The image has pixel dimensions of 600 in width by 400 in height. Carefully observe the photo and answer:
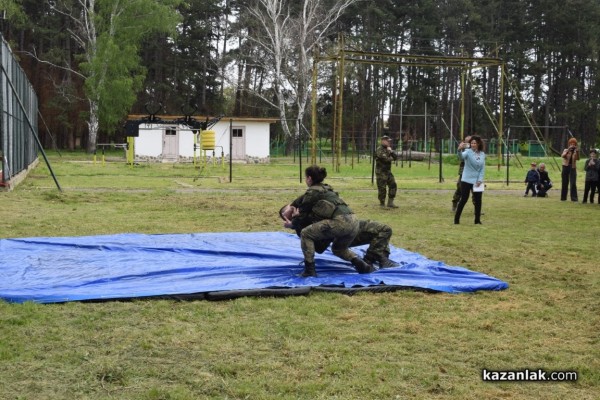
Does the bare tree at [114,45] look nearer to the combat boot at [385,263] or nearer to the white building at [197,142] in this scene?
the white building at [197,142]

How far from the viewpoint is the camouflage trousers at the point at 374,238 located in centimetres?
787

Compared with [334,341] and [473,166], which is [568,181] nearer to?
[473,166]

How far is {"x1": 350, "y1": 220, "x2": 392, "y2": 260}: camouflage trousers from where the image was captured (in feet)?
25.8

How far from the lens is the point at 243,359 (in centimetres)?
472

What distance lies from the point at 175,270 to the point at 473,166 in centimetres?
665

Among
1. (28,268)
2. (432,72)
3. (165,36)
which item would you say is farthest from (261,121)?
(28,268)

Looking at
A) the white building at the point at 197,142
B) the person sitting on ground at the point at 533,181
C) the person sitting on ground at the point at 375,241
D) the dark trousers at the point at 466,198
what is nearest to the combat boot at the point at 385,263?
the person sitting on ground at the point at 375,241

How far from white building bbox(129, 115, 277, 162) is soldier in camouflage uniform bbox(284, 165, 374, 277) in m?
31.3


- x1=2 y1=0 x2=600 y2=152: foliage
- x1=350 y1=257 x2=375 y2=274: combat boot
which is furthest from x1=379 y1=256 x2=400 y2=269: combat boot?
x1=2 y1=0 x2=600 y2=152: foliage

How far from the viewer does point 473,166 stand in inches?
483

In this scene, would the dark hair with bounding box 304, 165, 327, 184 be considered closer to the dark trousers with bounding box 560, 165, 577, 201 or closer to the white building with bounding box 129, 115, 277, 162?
the dark trousers with bounding box 560, 165, 577, 201

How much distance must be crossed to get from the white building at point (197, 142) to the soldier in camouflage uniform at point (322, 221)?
3135 cm

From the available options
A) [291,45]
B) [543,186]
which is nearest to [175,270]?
[543,186]

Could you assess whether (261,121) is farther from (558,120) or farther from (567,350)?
(567,350)
